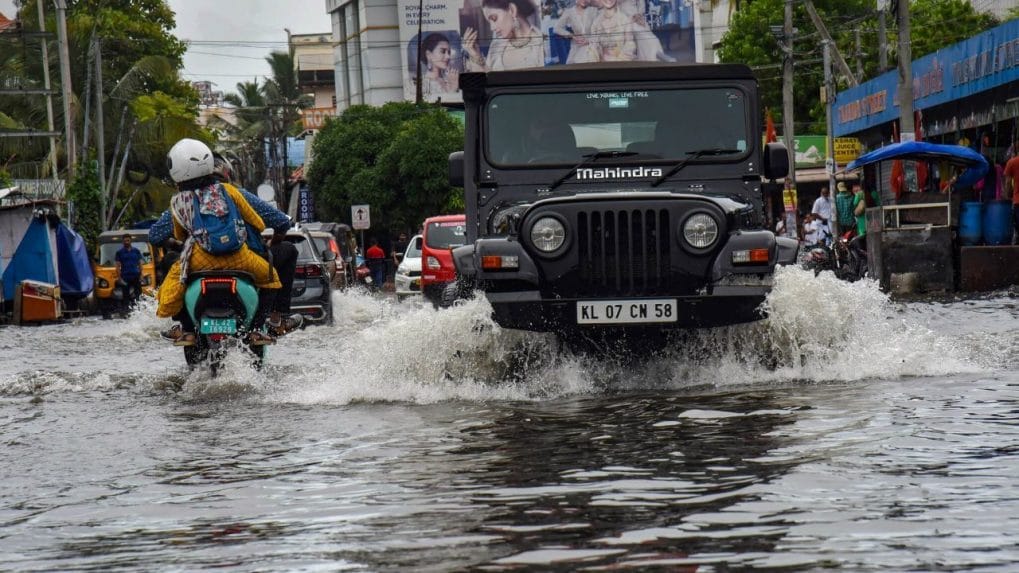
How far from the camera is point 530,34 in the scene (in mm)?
96625

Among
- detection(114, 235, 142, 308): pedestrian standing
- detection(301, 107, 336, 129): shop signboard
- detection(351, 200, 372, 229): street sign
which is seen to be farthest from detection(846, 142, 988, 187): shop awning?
detection(301, 107, 336, 129): shop signboard

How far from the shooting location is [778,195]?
66.5 m

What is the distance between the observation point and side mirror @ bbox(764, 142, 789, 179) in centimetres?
1038

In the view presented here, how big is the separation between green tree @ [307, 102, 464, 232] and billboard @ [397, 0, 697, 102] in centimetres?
2463

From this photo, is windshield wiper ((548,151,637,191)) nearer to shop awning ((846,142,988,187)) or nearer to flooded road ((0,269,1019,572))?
flooded road ((0,269,1019,572))

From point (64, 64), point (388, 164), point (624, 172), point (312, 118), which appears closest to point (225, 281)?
point (624, 172)

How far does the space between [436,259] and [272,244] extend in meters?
12.5

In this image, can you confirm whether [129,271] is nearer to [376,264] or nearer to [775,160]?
[376,264]

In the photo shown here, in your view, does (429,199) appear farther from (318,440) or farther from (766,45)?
(318,440)

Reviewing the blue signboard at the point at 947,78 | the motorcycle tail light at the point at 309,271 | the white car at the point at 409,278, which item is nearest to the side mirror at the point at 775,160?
the motorcycle tail light at the point at 309,271

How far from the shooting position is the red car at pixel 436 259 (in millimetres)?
23234

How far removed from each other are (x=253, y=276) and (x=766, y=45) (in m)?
56.5

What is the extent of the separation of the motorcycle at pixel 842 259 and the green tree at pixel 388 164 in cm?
3504

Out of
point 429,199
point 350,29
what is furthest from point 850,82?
point 350,29
